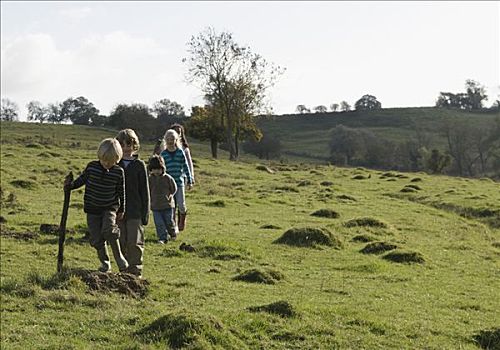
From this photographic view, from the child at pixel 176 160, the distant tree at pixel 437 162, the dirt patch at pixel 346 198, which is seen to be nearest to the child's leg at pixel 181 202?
the child at pixel 176 160

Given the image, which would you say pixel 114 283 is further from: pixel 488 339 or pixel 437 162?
pixel 437 162

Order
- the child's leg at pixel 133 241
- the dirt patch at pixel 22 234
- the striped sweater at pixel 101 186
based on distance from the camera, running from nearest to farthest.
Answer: the striped sweater at pixel 101 186 < the child's leg at pixel 133 241 < the dirt patch at pixel 22 234

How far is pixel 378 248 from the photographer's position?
701 inches

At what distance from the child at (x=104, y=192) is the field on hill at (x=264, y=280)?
2.31 feet

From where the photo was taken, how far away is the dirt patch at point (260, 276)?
1297cm

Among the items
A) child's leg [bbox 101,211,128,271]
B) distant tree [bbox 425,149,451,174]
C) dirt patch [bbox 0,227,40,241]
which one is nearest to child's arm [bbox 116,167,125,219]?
child's leg [bbox 101,211,128,271]

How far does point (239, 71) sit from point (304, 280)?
52.2 metres

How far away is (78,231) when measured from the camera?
58.7ft

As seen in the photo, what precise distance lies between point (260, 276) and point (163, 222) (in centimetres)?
421

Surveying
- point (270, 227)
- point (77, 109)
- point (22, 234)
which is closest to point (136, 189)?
point (22, 234)

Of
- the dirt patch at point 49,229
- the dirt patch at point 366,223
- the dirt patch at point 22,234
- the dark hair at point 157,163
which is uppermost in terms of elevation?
the dark hair at point 157,163

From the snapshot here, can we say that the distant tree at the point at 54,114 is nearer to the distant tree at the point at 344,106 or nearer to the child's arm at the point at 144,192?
the distant tree at the point at 344,106

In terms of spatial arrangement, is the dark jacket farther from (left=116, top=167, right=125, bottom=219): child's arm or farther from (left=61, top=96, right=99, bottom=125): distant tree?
(left=61, top=96, right=99, bottom=125): distant tree

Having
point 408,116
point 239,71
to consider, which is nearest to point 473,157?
point 239,71
